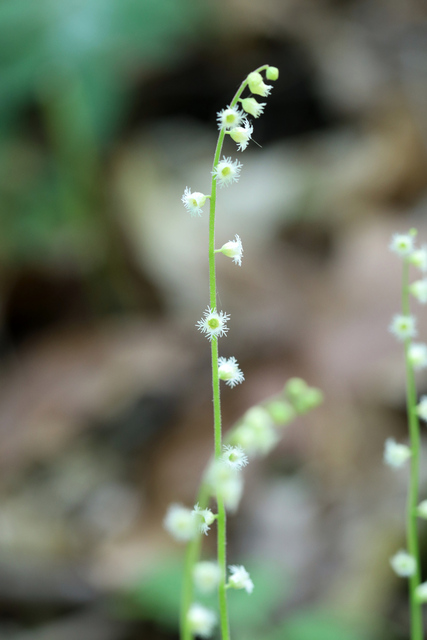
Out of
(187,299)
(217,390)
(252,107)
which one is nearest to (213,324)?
(217,390)

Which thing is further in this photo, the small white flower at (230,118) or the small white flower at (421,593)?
the small white flower at (421,593)

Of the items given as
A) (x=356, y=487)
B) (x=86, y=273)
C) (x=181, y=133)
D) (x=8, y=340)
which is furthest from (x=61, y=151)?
(x=356, y=487)

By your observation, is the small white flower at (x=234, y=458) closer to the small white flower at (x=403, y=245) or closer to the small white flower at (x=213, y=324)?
the small white flower at (x=213, y=324)

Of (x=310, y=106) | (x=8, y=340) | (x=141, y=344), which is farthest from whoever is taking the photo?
(x=310, y=106)

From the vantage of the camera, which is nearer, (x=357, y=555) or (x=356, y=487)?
(x=357, y=555)

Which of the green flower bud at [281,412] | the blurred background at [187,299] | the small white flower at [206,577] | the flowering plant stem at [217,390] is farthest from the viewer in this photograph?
the blurred background at [187,299]

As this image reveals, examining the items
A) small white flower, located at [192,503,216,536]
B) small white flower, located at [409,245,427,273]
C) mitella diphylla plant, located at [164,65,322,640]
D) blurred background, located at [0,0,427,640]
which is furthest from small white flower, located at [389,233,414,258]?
blurred background, located at [0,0,427,640]

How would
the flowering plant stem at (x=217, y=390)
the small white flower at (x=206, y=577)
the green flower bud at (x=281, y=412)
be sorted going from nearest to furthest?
1. the flowering plant stem at (x=217, y=390)
2. the small white flower at (x=206, y=577)
3. the green flower bud at (x=281, y=412)

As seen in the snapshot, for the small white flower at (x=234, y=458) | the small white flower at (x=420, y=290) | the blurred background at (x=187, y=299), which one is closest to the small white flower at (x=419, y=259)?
the small white flower at (x=420, y=290)

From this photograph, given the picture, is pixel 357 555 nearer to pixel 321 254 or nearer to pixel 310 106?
pixel 321 254

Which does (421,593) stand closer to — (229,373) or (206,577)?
(206,577)
